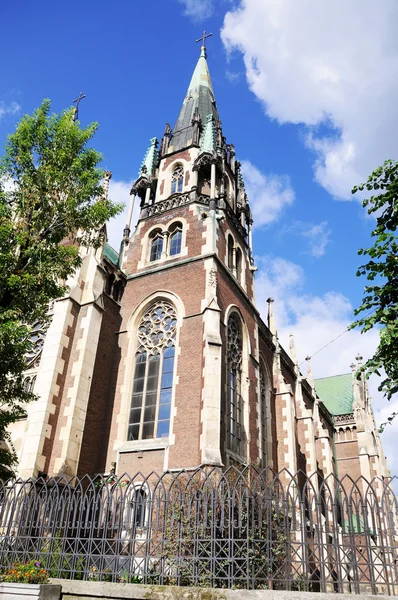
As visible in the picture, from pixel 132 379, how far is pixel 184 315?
3.26 metres

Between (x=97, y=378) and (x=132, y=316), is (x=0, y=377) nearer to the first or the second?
(x=97, y=378)

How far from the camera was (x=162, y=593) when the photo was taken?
253 inches

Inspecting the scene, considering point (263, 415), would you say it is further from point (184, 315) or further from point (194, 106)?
point (194, 106)

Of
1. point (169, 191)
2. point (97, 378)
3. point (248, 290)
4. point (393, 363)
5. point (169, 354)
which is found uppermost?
point (169, 191)

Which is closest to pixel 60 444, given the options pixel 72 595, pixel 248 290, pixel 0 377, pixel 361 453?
pixel 0 377

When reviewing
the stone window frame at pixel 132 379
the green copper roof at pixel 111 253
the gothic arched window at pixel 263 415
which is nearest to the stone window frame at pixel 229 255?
the stone window frame at pixel 132 379

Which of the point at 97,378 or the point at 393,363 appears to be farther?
the point at 97,378

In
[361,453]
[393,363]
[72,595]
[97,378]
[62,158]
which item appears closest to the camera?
[72,595]

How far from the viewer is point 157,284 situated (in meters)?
20.2

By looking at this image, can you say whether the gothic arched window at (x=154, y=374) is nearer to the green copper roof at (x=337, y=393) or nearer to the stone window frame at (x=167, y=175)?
the stone window frame at (x=167, y=175)

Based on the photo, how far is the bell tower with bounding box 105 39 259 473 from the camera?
1623cm

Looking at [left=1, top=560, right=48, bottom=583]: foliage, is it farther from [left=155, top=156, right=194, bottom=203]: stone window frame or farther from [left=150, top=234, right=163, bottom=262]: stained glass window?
[left=155, top=156, right=194, bottom=203]: stone window frame

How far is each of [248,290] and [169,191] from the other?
22.7 ft

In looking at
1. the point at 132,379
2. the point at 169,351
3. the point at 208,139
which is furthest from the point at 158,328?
the point at 208,139
